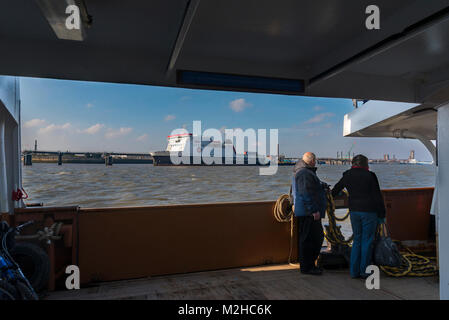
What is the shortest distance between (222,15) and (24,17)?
1591mm

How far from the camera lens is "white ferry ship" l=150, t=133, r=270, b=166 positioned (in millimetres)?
78625

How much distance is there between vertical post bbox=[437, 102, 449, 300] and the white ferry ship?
250ft

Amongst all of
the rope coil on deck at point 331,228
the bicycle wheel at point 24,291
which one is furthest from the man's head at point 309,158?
the bicycle wheel at point 24,291

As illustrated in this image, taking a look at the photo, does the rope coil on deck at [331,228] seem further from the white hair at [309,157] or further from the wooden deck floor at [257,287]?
the white hair at [309,157]

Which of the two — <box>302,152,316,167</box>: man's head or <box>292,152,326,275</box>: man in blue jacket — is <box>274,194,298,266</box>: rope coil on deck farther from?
<box>302,152,316,167</box>: man's head

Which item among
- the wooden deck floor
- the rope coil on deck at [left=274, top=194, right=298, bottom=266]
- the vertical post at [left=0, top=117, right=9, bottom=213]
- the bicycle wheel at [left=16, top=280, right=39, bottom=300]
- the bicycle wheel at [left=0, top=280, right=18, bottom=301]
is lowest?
the wooden deck floor

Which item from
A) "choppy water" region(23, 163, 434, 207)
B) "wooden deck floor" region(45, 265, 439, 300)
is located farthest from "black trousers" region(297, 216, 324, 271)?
"choppy water" region(23, 163, 434, 207)

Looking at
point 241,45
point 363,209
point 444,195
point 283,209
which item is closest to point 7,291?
point 241,45

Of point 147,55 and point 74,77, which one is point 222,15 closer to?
point 147,55

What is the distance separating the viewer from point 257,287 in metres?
3.50

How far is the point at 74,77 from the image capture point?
3189 millimetres

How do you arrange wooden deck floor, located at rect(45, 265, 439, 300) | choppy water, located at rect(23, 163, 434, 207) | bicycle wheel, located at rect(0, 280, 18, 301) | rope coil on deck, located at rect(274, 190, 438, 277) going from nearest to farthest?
bicycle wheel, located at rect(0, 280, 18, 301), wooden deck floor, located at rect(45, 265, 439, 300), rope coil on deck, located at rect(274, 190, 438, 277), choppy water, located at rect(23, 163, 434, 207)

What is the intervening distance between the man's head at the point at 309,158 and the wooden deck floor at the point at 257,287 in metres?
1.39
